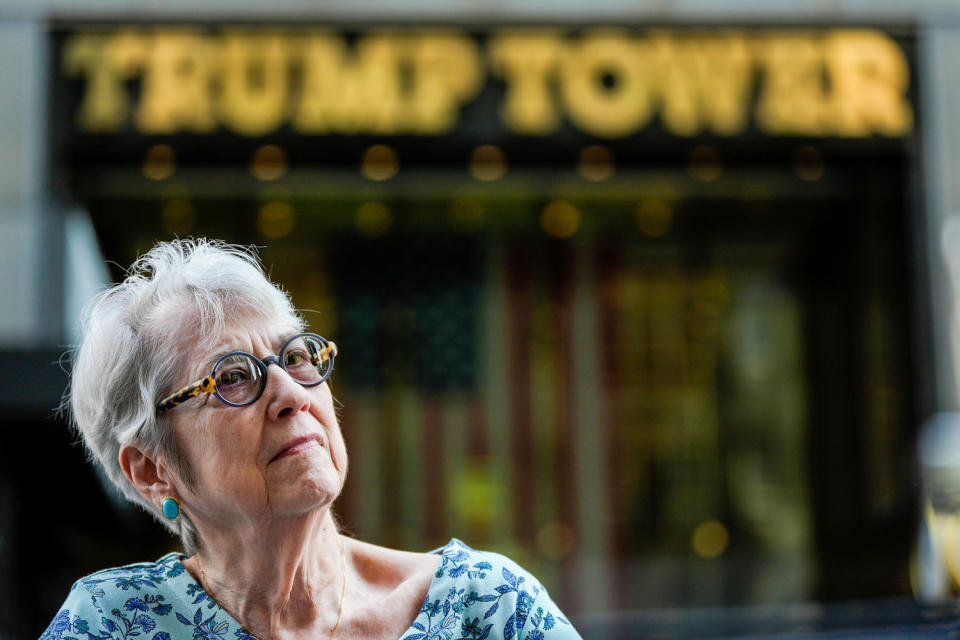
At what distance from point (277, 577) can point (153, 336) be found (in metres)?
0.44

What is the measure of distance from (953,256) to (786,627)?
6.45 metres

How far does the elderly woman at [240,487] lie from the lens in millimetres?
1632

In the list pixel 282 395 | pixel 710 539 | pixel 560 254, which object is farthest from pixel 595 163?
pixel 282 395

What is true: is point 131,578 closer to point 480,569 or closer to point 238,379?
point 238,379

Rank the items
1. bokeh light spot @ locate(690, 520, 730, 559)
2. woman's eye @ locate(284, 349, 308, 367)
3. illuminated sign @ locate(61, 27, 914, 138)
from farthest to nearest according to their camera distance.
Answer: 1. bokeh light spot @ locate(690, 520, 730, 559)
2. illuminated sign @ locate(61, 27, 914, 138)
3. woman's eye @ locate(284, 349, 308, 367)

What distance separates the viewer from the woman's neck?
1.67 meters

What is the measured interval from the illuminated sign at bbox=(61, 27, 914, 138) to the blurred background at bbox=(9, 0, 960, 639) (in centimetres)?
2

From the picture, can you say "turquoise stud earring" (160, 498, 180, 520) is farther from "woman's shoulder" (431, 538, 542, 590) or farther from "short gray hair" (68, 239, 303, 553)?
"woman's shoulder" (431, 538, 542, 590)

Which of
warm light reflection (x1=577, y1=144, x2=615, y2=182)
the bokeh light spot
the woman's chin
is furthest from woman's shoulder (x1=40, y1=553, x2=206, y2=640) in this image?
the bokeh light spot

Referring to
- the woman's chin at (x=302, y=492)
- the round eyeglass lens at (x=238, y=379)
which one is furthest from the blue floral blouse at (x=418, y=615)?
the round eyeglass lens at (x=238, y=379)

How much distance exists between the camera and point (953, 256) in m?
8.23

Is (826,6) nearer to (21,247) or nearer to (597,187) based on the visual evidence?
(597,187)

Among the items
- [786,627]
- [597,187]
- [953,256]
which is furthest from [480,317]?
[786,627]

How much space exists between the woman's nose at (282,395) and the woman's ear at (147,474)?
253 mm
